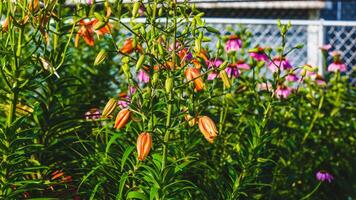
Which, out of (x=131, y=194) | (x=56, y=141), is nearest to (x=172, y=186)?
(x=131, y=194)

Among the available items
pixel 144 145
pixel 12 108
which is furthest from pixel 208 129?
pixel 12 108

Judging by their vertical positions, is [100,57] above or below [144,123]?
above

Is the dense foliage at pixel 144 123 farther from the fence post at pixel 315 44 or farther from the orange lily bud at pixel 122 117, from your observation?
the fence post at pixel 315 44

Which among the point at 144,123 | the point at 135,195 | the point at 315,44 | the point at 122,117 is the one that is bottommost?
the point at 315,44

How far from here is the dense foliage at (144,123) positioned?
2.58 m

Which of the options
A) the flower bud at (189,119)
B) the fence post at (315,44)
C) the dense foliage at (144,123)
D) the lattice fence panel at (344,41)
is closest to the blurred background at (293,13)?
the lattice fence panel at (344,41)

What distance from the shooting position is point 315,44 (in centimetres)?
723

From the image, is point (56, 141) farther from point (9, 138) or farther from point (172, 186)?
point (172, 186)

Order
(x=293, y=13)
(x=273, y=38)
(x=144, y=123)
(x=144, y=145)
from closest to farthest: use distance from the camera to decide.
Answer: (x=144, y=145)
(x=144, y=123)
(x=273, y=38)
(x=293, y=13)

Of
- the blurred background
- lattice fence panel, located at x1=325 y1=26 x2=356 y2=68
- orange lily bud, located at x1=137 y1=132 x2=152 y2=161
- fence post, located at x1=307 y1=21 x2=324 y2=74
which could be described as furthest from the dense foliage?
the blurred background

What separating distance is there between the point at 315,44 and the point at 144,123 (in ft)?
15.6

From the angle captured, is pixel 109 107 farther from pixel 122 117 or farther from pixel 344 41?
pixel 344 41

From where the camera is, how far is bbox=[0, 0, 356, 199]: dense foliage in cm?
258

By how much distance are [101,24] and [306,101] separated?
7.17ft
